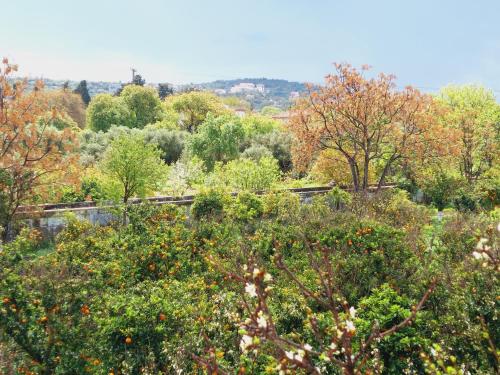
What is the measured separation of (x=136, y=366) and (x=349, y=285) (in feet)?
11.7

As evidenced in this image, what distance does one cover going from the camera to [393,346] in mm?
5441

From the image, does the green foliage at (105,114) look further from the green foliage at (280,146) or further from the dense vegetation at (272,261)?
the dense vegetation at (272,261)

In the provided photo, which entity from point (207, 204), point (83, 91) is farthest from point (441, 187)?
point (83, 91)

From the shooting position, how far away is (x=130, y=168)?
56.7ft

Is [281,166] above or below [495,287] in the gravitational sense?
below

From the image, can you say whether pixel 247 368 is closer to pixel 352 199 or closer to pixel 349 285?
pixel 349 285

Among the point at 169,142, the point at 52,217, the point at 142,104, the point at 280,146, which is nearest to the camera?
the point at 52,217

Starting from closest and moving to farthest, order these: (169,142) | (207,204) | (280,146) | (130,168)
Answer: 1. (207,204)
2. (130,168)
3. (280,146)
4. (169,142)

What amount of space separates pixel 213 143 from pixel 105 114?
790 inches

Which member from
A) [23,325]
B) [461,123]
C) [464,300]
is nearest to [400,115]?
[461,123]

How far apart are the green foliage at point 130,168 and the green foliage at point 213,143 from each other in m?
12.8

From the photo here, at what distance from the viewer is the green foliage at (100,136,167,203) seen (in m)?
17.2

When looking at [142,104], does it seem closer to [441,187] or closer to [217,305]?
[441,187]

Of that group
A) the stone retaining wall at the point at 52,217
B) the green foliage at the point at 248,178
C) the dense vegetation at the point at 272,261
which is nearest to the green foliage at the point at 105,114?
the dense vegetation at the point at 272,261
